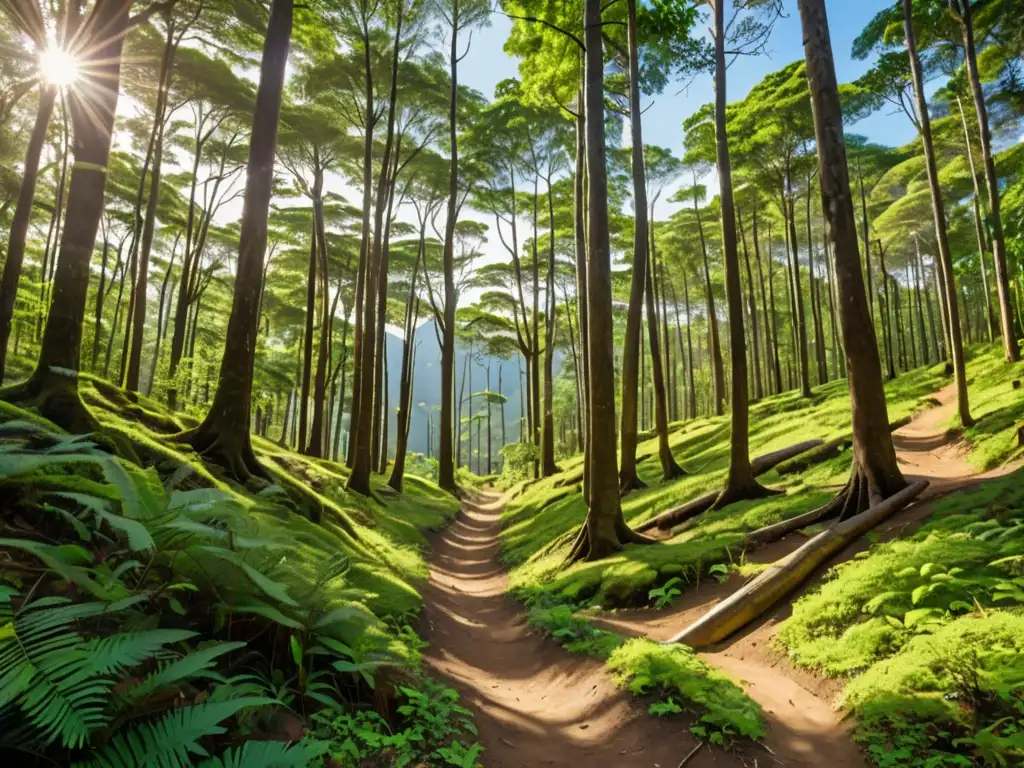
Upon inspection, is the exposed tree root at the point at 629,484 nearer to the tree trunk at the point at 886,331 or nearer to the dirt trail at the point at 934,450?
the dirt trail at the point at 934,450

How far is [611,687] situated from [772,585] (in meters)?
1.93

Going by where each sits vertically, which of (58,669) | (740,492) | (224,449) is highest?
(224,449)

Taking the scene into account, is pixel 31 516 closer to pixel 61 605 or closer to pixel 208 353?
pixel 61 605

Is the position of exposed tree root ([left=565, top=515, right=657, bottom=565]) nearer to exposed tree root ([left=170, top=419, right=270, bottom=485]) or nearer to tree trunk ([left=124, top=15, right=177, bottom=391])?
exposed tree root ([left=170, top=419, right=270, bottom=485])

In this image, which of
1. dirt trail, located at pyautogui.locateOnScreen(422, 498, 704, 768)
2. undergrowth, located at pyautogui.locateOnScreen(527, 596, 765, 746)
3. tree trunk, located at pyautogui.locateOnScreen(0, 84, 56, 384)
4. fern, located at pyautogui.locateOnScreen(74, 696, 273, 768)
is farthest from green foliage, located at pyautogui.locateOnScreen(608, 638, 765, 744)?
tree trunk, located at pyautogui.locateOnScreen(0, 84, 56, 384)

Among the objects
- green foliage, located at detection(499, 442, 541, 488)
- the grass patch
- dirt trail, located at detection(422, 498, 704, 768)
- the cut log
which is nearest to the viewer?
dirt trail, located at detection(422, 498, 704, 768)

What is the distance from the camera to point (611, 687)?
13.0ft

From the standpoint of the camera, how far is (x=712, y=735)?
3.05 metres

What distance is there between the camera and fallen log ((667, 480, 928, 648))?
462 centimetres

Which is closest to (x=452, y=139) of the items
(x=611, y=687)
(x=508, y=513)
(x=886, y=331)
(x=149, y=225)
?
(x=149, y=225)

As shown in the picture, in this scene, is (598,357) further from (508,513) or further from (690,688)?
(508,513)

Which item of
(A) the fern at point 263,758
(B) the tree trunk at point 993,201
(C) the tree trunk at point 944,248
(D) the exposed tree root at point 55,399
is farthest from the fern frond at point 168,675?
(B) the tree trunk at point 993,201

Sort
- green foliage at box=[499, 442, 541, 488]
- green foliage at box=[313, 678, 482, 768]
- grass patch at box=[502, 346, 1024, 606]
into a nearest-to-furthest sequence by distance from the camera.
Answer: green foliage at box=[313, 678, 482, 768], grass patch at box=[502, 346, 1024, 606], green foliage at box=[499, 442, 541, 488]

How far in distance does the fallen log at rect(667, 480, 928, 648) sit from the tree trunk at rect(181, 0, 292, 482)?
5609 millimetres
